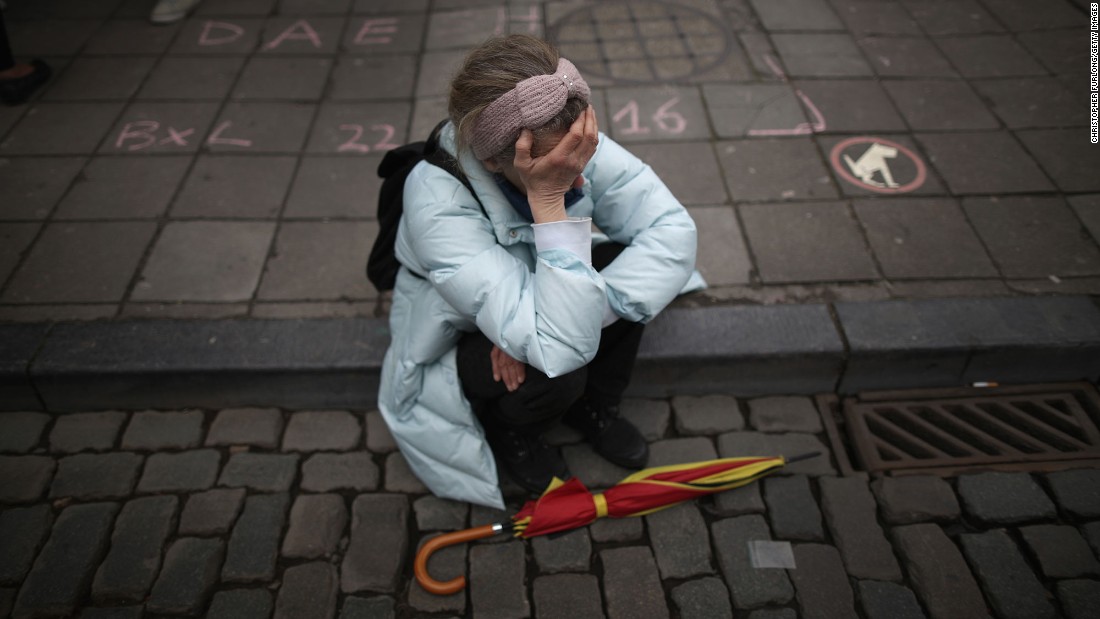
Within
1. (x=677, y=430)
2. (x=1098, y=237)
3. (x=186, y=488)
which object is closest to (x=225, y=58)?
(x=186, y=488)

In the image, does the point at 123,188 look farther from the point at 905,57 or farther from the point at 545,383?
the point at 905,57

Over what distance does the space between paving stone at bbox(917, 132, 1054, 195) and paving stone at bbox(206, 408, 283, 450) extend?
3182 mm

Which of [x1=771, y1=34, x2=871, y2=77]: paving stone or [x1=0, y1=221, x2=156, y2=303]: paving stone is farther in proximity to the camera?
[x1=771, y1=34, x2=871, y2=77]: paving stone

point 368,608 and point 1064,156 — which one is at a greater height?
point 1064,156

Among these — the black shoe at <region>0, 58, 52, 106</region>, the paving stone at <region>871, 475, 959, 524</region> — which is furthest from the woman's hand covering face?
the black shoe at <region>0, 58, 52, 106</region>

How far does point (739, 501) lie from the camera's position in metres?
2.51

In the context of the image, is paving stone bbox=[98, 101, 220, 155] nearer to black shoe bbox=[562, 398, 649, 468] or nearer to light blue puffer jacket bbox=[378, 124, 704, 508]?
light blue puffer jacket bbox=[378, 124, 704, 508]

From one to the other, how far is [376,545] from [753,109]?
298cm

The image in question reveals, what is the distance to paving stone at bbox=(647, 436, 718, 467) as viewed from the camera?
2.66 meters

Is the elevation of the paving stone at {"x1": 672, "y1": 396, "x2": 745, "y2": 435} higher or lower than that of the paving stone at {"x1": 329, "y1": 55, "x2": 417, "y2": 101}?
lower

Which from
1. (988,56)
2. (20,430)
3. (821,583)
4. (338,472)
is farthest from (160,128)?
(988,56)

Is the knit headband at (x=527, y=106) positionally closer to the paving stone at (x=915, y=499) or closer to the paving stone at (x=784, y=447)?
the paving stone at (x=784, y=447)

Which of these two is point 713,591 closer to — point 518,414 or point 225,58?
point 518,414

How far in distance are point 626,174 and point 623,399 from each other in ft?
3.09
